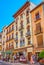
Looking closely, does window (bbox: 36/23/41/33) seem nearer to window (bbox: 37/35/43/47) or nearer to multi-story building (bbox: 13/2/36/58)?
window (bbox: 37/35/43/47)

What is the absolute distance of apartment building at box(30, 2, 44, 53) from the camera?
32406mm

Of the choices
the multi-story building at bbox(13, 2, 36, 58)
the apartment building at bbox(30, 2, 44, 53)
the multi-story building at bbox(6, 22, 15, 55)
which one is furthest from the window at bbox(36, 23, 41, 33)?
the multi-story building at bbox(6, 22, 15, 55)

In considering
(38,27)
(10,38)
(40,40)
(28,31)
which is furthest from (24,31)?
(10,38)

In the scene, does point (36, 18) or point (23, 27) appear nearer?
point (36, 18)

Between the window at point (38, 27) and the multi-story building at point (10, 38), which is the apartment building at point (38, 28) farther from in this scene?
the multi-story building at point (10, 38)

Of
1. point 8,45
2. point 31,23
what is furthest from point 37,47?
point 8,45

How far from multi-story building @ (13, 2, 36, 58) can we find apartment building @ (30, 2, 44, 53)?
6.12 feet

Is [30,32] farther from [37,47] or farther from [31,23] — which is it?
[37,47]

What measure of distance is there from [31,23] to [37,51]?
7461mm

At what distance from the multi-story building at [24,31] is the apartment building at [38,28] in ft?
6.12

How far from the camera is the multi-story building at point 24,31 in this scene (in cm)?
3738

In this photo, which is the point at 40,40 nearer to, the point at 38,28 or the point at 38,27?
the point at 38,28

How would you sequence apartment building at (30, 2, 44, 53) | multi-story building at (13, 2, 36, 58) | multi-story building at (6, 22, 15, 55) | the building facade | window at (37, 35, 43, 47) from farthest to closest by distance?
multi-story building at (6, 22, 15, 55) < multi-story building at (13, 2, 36, 58) < the building facade < window at (37, 35, 43, 47) < apartment building at (30, 2, 44, 53)

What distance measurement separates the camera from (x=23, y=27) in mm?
40688
